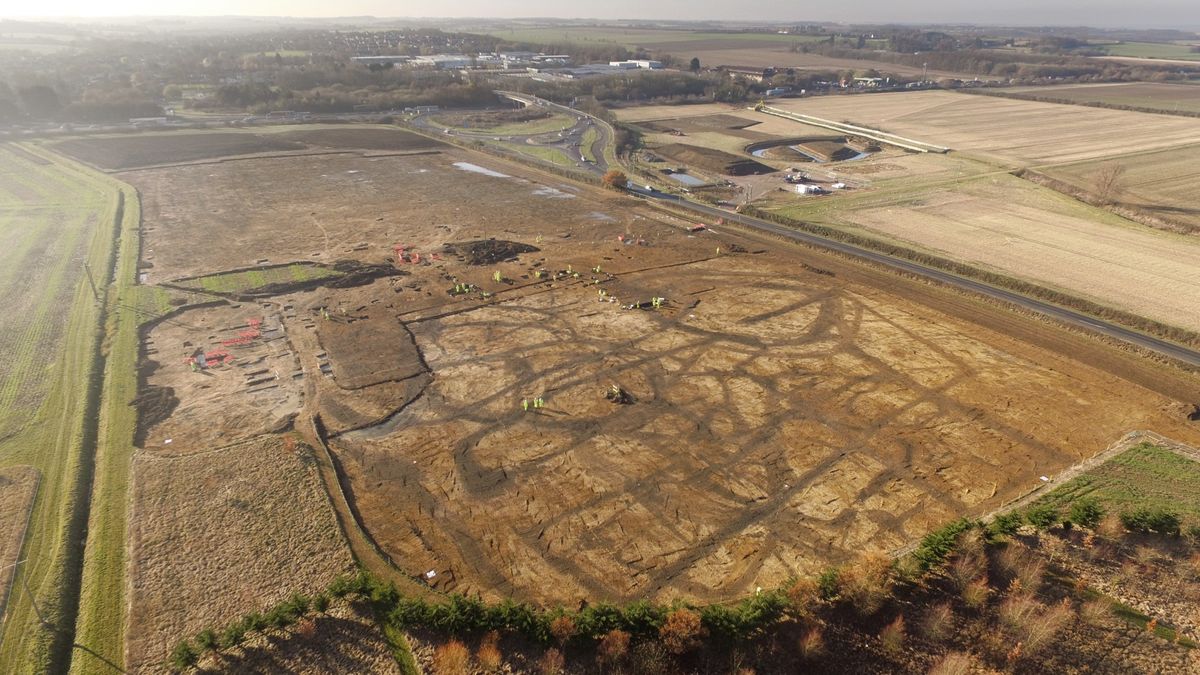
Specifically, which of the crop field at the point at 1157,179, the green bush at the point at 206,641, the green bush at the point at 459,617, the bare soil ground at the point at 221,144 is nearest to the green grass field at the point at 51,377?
the green bush at the point at 206,641

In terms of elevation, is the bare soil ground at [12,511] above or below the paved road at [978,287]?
below

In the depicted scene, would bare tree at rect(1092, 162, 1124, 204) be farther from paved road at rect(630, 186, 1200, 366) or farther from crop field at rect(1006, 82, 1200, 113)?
crop field at rect(1006, 82, 1200, 113)

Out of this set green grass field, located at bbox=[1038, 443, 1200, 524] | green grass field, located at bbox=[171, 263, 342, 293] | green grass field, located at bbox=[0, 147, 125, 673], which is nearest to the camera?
green grass field, located at bbox=[0, 147, 125, 673]

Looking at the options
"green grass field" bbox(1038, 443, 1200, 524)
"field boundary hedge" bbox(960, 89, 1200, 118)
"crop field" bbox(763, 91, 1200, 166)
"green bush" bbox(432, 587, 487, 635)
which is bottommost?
"green bush" bbox(432, 587, 487, 635)

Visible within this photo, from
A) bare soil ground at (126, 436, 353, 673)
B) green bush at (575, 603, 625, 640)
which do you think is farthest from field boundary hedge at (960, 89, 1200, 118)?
bare soil ground at (126, 436, 353, 673)

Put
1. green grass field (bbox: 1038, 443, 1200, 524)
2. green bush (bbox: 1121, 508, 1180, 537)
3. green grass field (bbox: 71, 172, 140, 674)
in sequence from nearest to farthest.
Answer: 1. green grass field (bbox: 71, 172, 140, 674)
2. green bush (bbox: 1121, 508, 1180, 537)
3. green grass field (bbox: 1038, 443, 1200, 524)

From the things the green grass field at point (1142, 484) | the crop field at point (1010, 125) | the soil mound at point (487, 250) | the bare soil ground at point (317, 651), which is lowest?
the bare soil ground at point (317, 651)

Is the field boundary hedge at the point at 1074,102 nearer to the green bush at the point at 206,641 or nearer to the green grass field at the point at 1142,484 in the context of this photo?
the green grass field at the point at 1142,484

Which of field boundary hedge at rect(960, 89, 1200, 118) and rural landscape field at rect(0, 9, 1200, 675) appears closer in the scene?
rural landscape field at rect(0, 9, 1200, 675)
